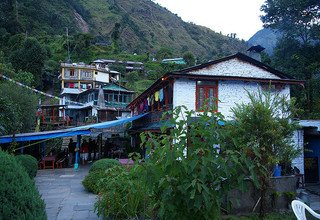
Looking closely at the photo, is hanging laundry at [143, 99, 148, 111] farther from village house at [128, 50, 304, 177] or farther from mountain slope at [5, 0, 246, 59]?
mountain slope at [5, 0, 246, 59]

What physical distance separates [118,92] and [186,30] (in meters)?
121

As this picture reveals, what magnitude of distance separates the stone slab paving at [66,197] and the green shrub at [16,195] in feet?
9.62

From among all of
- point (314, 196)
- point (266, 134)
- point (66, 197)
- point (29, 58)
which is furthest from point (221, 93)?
point (29, 58)

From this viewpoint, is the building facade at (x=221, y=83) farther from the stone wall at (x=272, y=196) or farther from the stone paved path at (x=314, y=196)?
the stone wall at (x=272, y=196)

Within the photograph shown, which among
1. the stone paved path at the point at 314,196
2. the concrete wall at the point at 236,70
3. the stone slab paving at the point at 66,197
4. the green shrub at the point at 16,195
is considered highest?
the concrete wall at the point at 236,70

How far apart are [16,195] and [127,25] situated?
388 feet

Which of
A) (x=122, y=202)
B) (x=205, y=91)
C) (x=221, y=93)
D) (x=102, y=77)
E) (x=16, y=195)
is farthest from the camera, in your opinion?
(x=102, y=77)

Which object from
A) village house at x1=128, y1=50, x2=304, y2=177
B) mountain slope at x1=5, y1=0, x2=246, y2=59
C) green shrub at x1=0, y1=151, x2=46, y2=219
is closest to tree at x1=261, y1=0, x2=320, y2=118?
village house at x1=128, y1=50, x2=304, y2=177

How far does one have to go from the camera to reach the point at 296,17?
2923 centimetres

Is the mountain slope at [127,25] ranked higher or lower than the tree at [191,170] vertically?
higher

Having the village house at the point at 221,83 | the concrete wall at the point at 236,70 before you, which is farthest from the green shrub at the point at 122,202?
the concrete wall at the point at 236,70

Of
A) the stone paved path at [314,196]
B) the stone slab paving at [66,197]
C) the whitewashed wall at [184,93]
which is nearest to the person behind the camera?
the stone slab paving at [66,197]

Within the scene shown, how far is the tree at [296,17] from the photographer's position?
2837 cm

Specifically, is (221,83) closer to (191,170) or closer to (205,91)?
(205,91)
